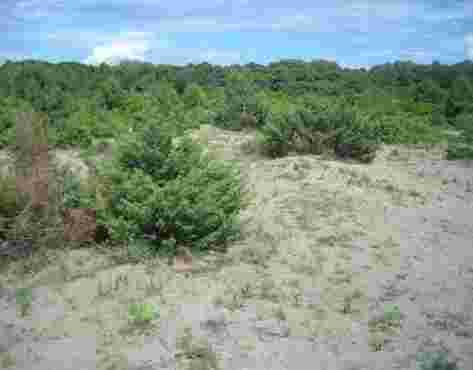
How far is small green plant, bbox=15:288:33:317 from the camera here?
14.8ft

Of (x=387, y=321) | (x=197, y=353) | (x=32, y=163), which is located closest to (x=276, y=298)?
(x=387, y=321)

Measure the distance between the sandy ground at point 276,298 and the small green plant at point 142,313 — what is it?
2.8 inches

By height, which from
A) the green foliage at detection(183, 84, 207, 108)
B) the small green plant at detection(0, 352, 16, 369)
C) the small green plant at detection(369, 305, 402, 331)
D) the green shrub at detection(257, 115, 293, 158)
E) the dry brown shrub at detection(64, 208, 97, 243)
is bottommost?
the small green plant at detection(0, 352, 16, 369)

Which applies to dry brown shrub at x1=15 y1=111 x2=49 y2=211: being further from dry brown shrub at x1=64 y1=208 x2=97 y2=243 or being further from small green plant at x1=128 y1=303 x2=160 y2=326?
small green plant at x1=128 y1=303 x2=160 y2=326

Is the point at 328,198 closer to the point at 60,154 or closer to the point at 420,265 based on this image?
the point at 420,265

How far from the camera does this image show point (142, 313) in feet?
14.2

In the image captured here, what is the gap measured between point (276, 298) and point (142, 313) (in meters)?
1.23

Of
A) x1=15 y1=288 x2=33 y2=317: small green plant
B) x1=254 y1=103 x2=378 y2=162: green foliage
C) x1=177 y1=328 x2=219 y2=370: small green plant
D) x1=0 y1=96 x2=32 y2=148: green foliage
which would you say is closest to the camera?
x1=177 y1=328 x2=219 y2=370: small green plant

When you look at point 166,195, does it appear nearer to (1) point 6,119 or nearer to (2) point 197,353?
(2) point 197,353

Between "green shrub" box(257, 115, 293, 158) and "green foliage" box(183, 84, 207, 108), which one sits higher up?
"green foliage" box(183, 84, 207, 108)

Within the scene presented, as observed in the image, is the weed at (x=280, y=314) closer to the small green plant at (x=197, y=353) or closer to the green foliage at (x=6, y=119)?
the small green plant at (x=197, y=353)

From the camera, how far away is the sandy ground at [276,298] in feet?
12.6

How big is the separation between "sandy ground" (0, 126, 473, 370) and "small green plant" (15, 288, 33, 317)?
0.18ft

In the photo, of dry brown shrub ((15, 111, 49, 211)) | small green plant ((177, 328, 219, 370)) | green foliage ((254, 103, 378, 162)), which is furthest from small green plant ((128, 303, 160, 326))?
green foliage ((254, 103, 378, 162))
